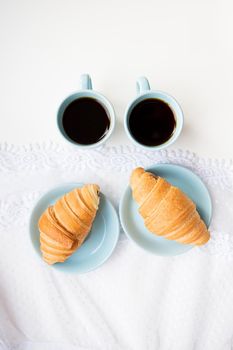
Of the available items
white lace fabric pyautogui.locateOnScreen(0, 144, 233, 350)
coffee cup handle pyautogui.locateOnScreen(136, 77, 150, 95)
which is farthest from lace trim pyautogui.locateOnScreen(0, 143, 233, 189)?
coffee cup handle pyautogui.locateOnScreen(136, 77, 150, 95)

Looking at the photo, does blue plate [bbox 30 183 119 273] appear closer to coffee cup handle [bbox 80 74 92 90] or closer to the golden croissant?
the golden croissant

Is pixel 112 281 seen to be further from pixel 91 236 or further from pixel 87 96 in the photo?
pixel 87 96

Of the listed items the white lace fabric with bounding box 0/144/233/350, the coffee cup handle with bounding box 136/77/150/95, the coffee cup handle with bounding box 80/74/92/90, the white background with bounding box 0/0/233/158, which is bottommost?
the white lace fabric with bounding box 0/144/233/350

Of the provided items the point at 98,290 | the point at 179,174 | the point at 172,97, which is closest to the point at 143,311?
the point at 98,290

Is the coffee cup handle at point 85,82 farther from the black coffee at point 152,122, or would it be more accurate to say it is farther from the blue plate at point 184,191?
the blue plate at point 184,191

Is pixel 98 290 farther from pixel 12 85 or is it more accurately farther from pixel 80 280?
pixel 12 85

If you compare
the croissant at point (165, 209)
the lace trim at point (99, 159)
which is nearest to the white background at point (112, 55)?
the lace trim at point (99, 159)

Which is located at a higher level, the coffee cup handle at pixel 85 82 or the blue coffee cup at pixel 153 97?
the coffee cup handle at pixel 85 82
